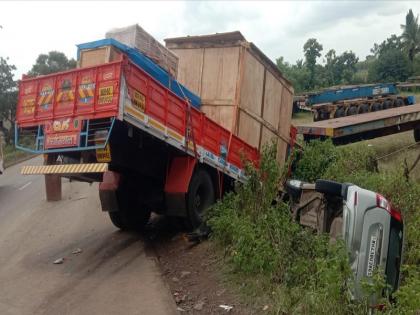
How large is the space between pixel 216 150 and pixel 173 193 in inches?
46.8

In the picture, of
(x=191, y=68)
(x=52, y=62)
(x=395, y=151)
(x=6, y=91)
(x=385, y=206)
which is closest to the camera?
(x=385, y=206)

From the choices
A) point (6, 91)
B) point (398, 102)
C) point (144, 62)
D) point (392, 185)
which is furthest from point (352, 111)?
point (6, 91)

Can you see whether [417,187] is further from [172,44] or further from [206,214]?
[172,44]

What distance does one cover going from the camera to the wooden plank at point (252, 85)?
8.90 meters

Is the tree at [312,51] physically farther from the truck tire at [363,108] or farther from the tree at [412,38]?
the truck tire at [363,108]

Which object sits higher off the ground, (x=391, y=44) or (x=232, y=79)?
(x=391, y=44)

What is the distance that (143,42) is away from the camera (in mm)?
7367

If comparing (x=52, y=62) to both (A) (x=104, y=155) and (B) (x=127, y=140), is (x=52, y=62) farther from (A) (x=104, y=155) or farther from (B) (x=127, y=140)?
(A) (x=104, y=155)

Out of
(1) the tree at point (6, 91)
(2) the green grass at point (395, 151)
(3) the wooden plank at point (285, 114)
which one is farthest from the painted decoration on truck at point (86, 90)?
(1) the tree at point (6, 91)

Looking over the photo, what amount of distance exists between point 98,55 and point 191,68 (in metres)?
2.76

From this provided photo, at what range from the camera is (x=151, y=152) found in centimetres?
783

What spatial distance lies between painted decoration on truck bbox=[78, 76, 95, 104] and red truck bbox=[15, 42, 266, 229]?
13 mm

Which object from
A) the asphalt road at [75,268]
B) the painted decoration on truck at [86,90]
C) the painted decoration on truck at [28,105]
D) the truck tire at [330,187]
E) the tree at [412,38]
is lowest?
the asphalt road at [75,268]

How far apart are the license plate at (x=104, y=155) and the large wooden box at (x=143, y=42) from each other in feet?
5.67
